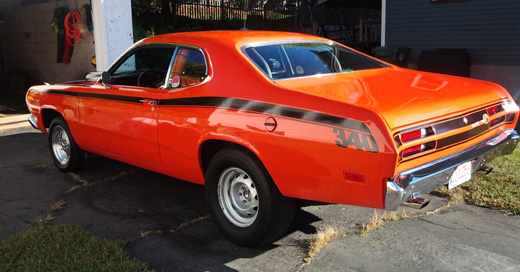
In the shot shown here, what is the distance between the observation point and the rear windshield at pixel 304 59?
3.96 m

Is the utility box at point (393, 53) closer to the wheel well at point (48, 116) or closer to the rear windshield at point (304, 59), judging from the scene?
the rear windshield at point (304, 59)

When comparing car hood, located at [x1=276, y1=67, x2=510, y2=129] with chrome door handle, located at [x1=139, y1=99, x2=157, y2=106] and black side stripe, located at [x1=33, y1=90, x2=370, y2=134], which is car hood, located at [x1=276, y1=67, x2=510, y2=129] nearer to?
black side stripe, located at [x1=33, y1=90, x2=370, y2=134]

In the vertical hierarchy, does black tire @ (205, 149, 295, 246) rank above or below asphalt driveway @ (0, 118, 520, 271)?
above

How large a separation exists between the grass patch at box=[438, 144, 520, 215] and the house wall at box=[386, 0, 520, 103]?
A: 5.50m

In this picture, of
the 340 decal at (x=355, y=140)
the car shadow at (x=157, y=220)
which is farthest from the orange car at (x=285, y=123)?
the car shadow at (x=157, y=220)

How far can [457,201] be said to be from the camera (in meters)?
4.75

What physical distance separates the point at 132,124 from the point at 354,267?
2.45 metres

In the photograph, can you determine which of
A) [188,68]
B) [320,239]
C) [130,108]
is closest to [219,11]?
[130,108]

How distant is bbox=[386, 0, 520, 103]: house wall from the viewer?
10195mm

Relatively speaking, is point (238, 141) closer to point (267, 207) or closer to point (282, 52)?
point (267, 207)

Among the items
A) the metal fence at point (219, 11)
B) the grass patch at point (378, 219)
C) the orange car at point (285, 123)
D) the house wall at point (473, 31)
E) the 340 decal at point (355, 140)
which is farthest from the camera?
the metal fence at point (219, 11)

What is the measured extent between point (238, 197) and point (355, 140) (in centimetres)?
123

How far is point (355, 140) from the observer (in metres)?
3.08

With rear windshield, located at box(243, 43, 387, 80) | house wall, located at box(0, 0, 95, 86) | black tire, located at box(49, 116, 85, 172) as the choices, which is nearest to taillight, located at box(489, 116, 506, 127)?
rear windshield, located at box(243, 43, 387, 80)
